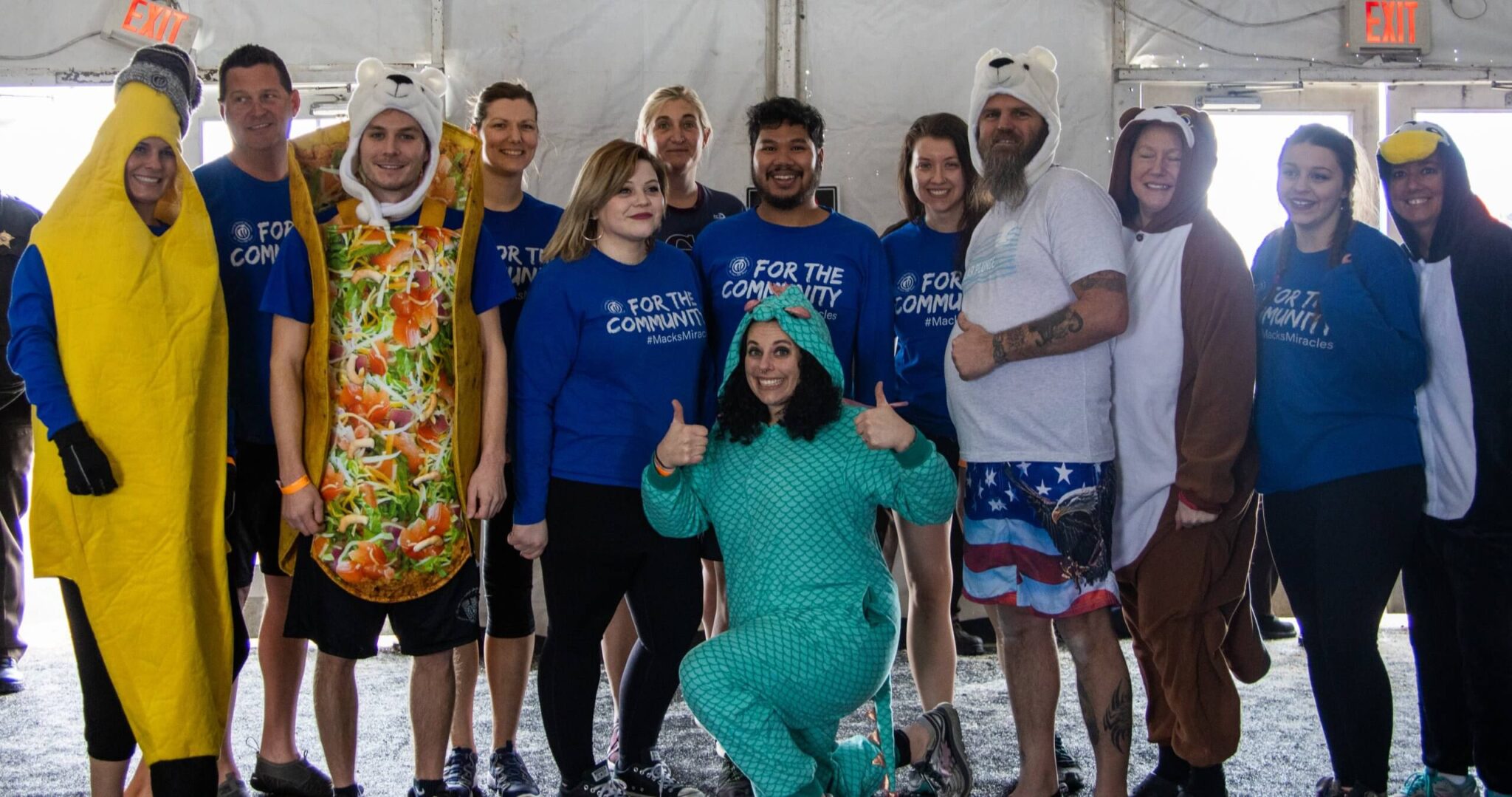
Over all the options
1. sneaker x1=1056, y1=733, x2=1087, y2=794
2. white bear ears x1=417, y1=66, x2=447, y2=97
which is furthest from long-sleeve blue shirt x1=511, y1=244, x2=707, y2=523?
sneaker x1=1056, y1=733, x2=1087, y2=794

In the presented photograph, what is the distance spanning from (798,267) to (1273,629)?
115 inches

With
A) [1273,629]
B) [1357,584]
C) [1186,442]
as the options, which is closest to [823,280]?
[1186,442]

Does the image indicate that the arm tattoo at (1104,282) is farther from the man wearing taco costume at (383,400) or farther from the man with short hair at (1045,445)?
the man wearing taco costume at (383,400)

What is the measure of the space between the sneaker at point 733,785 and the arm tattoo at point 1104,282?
136cm

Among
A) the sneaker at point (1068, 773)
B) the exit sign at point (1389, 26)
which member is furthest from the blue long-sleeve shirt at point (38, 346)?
the exit sign at point (1389, 26)

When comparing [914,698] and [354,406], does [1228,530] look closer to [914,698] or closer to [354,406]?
[914,698]

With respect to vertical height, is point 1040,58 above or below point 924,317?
above

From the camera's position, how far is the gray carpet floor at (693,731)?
3357 mm

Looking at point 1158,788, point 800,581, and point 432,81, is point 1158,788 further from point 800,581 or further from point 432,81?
point 432,81

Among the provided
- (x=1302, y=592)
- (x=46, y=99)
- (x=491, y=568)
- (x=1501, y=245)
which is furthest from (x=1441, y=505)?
(x=46, y=99)

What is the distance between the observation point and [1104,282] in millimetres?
2785

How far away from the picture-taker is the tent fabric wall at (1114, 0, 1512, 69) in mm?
5176

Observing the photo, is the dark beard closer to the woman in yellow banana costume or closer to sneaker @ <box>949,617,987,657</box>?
the woman in yellow banana costume

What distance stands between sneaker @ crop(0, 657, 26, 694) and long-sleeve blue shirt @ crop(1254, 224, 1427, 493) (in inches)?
153
